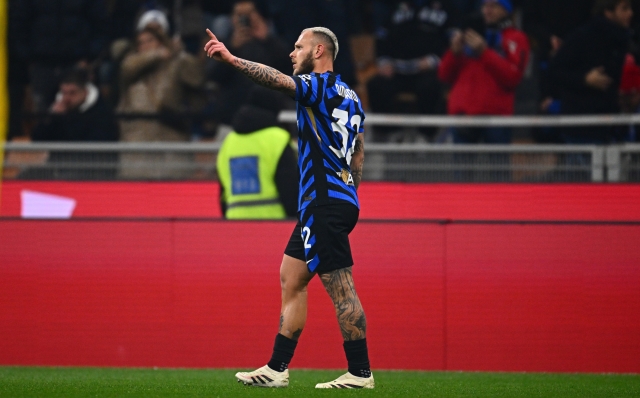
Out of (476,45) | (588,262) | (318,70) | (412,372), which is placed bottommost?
(412,372)

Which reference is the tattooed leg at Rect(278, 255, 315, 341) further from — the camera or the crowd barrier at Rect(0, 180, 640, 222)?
the camera

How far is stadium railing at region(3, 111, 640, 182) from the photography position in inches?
402

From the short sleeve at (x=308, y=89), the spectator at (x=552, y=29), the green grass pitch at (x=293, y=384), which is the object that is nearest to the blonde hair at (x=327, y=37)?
the short sleeve at (x=308, y=89)

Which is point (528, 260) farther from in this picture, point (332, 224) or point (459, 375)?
point (332, 224)

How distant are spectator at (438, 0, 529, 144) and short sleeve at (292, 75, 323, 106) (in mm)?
4817

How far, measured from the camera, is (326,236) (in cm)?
651

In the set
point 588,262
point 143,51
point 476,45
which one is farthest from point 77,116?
point 588,262

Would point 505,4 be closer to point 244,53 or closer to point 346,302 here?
point 244,53

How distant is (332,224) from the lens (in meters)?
6.53

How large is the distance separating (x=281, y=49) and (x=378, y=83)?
1263 mm

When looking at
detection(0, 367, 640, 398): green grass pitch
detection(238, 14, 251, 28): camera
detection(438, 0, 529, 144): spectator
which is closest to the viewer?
detection(0, 367, 640, 398): green grass pitch

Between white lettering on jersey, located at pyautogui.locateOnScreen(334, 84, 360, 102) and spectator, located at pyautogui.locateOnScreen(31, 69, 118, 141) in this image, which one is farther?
spectator, located at pyautogui.locateOnScreen(31, 69, 118, 141)

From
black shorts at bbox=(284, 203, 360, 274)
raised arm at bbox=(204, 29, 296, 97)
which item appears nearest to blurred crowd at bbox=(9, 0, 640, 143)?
black shorts at bbox=(284, 203, 360, 274)

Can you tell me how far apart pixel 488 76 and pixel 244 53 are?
8.21ft
